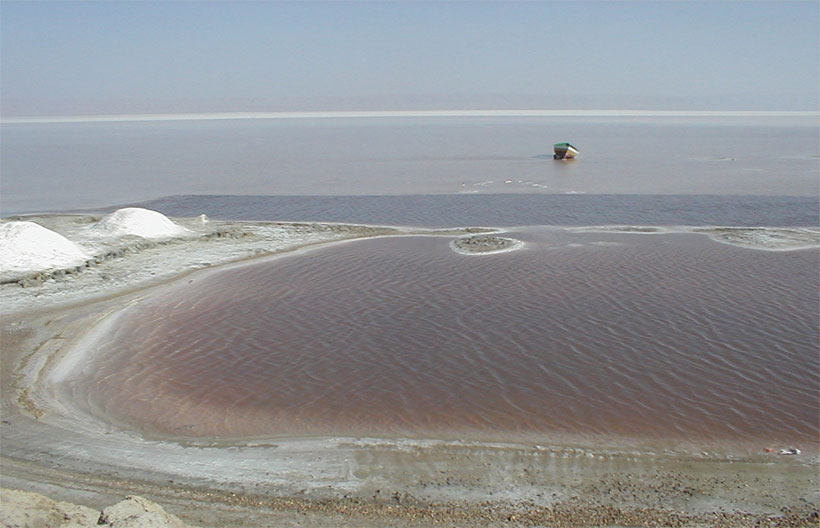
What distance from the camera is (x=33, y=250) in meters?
15.4

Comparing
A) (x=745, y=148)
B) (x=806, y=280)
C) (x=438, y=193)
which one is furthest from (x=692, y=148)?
(x=806, y=280)

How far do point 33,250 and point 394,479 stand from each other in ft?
40.0

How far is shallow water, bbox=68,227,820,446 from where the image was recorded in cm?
845

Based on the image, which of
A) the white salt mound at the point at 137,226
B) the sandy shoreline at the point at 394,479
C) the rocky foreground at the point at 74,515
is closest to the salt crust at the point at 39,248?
the white salt mound at the point at 137,226

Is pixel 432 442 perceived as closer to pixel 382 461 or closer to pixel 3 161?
pixel 382 461

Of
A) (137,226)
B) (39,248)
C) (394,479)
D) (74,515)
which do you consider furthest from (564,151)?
(74,515)

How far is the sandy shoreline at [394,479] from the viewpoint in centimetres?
608

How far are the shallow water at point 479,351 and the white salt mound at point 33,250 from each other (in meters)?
3.26

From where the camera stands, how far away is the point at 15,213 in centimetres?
2420

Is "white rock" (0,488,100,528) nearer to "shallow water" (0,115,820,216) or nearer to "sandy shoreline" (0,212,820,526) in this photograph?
"sandy shoreline" (0,212,820,526)

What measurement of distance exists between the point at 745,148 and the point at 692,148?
3.95 metres

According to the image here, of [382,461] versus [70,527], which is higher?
[70,527]

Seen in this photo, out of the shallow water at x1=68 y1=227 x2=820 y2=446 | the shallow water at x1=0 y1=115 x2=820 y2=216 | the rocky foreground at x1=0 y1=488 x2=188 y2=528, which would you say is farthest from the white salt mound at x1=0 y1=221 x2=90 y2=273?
the rocky foreground at x1=0 y1=488 x2=188 y2=528

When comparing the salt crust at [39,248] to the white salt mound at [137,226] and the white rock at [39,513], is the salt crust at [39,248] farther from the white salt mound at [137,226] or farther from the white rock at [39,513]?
the white rock at [39,513]
